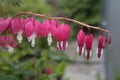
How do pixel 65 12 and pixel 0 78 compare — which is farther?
pixel 65 12

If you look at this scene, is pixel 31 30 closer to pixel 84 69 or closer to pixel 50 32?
pixel 50 32

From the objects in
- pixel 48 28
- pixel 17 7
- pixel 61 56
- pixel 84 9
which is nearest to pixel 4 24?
pixel 48 28

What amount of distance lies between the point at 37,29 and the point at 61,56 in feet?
3.45

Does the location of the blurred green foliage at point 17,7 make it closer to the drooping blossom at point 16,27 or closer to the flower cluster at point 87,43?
the drooping blossom at point 16,27

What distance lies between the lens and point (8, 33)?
1624 millimetres

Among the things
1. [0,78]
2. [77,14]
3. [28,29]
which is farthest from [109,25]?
[77,14]

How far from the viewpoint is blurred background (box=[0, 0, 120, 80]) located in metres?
2.13

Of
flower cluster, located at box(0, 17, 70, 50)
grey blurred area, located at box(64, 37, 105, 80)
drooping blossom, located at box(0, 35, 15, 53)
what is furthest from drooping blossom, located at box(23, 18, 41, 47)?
grey blurred area, located at box(64, 37, 105, 80)

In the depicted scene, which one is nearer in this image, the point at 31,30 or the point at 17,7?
the point at 31,30

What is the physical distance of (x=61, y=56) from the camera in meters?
2.54

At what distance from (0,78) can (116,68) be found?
176 cm

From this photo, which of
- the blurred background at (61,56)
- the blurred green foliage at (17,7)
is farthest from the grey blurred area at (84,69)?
the blurred green foliage at (17,7)

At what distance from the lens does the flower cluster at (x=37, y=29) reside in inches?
58.3

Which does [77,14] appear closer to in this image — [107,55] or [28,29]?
[107,55]
